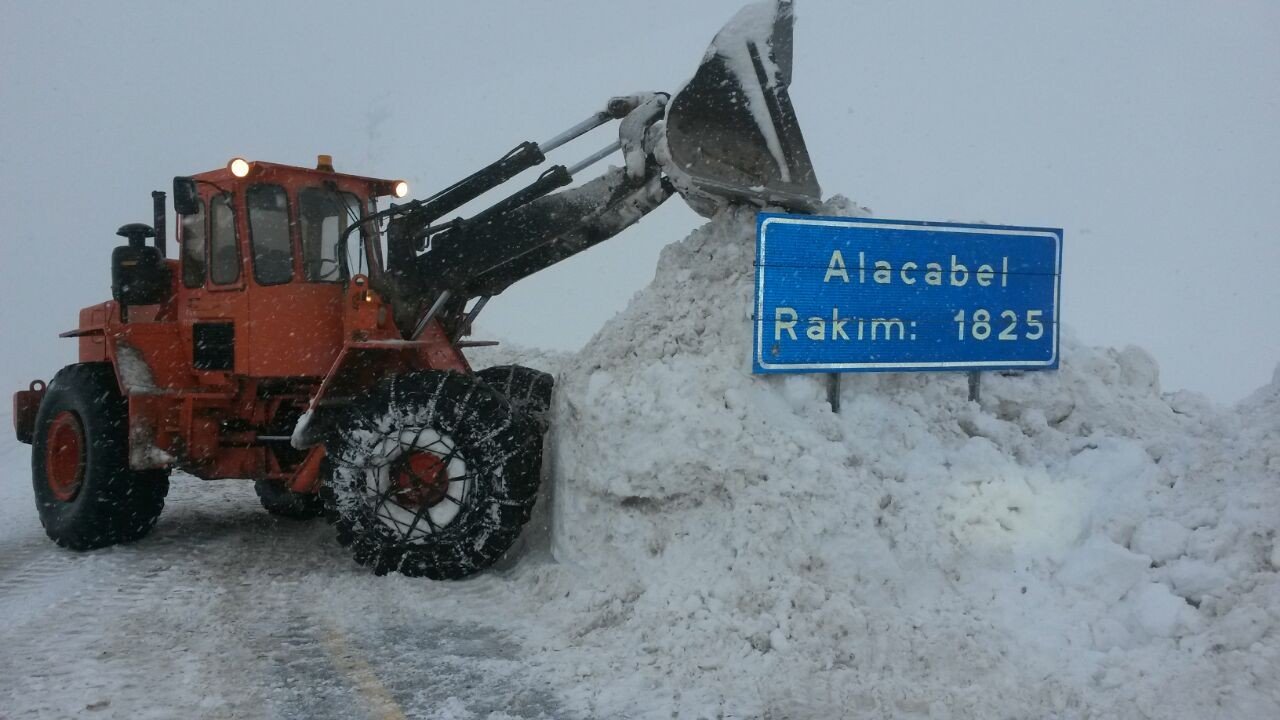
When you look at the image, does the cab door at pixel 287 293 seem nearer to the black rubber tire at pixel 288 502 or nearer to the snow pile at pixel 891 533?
the black rubber tire at pixel 288 502

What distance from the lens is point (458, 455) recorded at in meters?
6.46

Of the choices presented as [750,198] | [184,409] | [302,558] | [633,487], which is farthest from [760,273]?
[184,409]

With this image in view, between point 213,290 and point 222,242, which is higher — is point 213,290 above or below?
below

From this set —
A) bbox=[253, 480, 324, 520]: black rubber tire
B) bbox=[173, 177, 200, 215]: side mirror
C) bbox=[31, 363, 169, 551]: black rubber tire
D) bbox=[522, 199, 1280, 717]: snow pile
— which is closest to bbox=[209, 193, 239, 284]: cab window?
bbox=[173, 177, 200, 215]: side mirror

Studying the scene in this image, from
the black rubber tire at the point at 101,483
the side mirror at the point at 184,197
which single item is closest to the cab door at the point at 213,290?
the side mirror at the point at 184,197

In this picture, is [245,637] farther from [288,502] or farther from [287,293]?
[288,502]

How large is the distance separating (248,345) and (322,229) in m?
0.96

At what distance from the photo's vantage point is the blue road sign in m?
Result: 5.71

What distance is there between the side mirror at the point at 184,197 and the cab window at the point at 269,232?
41 centimetres

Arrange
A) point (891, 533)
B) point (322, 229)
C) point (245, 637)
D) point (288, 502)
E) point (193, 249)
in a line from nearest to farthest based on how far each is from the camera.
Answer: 1. point (891, 533)
2. point (245, 637)
3. point (322, 229)
4. point (193, 249)
5. point (288, 502)

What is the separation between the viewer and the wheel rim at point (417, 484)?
21.3ft

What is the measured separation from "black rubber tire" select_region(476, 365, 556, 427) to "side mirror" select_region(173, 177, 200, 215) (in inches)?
91.9

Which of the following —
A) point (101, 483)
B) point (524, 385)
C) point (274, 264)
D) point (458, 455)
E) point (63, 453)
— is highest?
point (274, 264)

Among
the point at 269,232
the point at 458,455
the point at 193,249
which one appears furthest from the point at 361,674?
the point at 193,249
